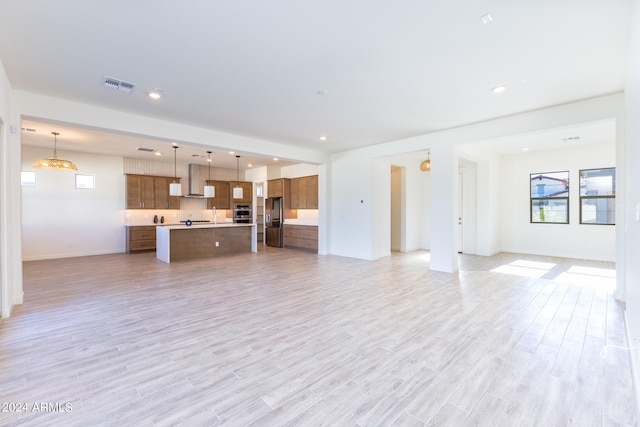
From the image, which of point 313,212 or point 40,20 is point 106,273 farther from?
point 313,212

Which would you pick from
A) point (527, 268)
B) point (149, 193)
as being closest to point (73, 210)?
point (149, 193)

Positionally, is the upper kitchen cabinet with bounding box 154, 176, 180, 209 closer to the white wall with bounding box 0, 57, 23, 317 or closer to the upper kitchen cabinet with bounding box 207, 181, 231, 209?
the upper kitchen cabinet with bounding box 207, 181, 231, 209

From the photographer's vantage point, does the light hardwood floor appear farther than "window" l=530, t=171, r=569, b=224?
No

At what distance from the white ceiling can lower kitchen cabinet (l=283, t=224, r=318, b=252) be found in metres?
5.06

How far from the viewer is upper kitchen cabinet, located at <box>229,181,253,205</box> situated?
439 inches

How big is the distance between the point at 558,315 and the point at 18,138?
7.20 m

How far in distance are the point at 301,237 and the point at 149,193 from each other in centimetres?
504

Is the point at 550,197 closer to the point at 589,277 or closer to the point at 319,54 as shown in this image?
the point at 589,277

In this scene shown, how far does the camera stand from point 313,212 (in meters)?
9.98

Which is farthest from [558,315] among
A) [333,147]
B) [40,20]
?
[40,20]

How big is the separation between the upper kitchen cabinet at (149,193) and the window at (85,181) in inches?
33.4

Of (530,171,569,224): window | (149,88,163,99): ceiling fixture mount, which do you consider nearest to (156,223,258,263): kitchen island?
(149,88,163,99): ceiling fixture mount

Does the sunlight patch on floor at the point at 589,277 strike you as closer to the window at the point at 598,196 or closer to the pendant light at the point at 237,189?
the window at the point at 598,196

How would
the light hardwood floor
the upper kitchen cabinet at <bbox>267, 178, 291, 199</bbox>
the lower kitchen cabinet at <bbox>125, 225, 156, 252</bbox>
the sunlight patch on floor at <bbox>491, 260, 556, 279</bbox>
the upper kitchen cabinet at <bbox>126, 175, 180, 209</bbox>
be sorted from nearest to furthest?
the light hardwood floor → the sunlight patch on floor at <bbox>491, 260, 556, 279</bbox> → the lower kitchen cabinet at <bbox>125, 225, 156, 252</bbox> → the upper kitchen cabinet at <bbox>126, 175, 180, 209</bbox> → the upper kitchen cabinet at <bbox>267, 178, 291, 199</bbox>
